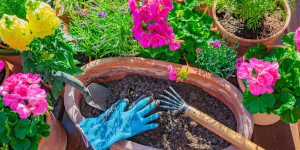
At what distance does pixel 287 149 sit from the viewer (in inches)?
52.7

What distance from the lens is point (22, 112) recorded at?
945 millimetres

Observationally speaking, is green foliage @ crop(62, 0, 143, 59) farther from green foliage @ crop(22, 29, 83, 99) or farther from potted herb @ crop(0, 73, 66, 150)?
potted herb @ crop(0, 73, 66, 150)

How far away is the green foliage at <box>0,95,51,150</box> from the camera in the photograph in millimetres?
1101

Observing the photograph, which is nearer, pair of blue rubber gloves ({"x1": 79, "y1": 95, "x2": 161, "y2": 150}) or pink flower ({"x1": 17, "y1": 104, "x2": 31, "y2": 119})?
pink flower ({"x1": 17, "y1": 104, "x2": 31, "y2": 119})

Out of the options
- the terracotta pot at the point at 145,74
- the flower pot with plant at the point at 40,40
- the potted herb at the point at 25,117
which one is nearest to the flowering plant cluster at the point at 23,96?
the potted herb at the point at 25,117

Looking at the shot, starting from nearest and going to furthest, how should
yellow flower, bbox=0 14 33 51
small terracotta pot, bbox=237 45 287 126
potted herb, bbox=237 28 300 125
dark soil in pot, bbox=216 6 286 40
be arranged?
1. yellow flower, bbox=0 14 33 51
2. potted herb, bbox=237 28 300 125
3. small terracotta pot, bbox=237 45 287 126
4. dark soil in pot, bbox=216 6 286 40

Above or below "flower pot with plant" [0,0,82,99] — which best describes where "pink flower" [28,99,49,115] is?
below

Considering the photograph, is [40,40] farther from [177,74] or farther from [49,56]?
[177,74]

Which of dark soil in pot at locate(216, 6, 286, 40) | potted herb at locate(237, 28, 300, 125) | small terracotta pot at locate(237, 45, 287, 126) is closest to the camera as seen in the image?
potted herb at locate(237, 28, 300, 125)

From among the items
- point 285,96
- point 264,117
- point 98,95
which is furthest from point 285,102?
point 98,95

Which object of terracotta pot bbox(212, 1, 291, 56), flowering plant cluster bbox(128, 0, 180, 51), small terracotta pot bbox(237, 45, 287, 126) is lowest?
small terracotta pot bbox(237, 45, 287, 126)

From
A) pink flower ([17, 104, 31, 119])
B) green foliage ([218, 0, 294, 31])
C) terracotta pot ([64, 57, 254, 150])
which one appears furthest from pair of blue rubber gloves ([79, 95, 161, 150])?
green foliage ([218, 0, 294, 31])

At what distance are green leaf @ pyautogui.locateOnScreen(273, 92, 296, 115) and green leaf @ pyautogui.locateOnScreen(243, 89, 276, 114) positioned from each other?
0.12ft

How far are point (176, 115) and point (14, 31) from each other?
77 centimetres
